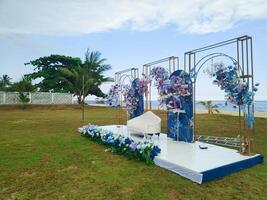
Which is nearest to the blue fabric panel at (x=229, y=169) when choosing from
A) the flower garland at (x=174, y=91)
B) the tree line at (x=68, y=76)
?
the flower garland at (x=174, y=91)

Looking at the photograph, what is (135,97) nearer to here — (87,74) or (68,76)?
(87,74)

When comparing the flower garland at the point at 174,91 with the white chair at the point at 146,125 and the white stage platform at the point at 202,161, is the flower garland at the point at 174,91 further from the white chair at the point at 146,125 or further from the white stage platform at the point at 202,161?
the white stage platform at the point at 202,161

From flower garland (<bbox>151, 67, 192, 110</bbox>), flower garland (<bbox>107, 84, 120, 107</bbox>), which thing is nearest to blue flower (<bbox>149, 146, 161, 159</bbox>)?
flower garland (<bbox>151, 67, 192, 110</bbox>)

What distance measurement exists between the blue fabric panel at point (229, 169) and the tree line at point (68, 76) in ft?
60.0

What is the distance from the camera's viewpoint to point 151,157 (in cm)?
499

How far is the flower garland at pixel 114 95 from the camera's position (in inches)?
389

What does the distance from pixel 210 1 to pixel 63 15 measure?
6343mm

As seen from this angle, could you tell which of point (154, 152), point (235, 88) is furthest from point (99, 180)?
point (235, 88)

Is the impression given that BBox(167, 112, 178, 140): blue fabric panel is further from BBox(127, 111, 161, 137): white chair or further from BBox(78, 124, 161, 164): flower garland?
BBox(78, 124, 161, 164): flower garland

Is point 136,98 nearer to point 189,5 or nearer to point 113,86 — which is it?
point 113,86

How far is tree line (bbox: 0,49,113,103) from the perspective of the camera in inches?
887

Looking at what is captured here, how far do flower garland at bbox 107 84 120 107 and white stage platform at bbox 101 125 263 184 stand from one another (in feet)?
14.6

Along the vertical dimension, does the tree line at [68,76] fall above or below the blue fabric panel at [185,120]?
above

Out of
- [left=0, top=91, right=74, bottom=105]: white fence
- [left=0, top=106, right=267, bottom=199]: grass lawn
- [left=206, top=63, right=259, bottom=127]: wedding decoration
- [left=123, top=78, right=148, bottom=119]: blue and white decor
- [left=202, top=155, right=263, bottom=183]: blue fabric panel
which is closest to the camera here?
[left=0, top=106, right=267, bottom=199]: grass lawn
